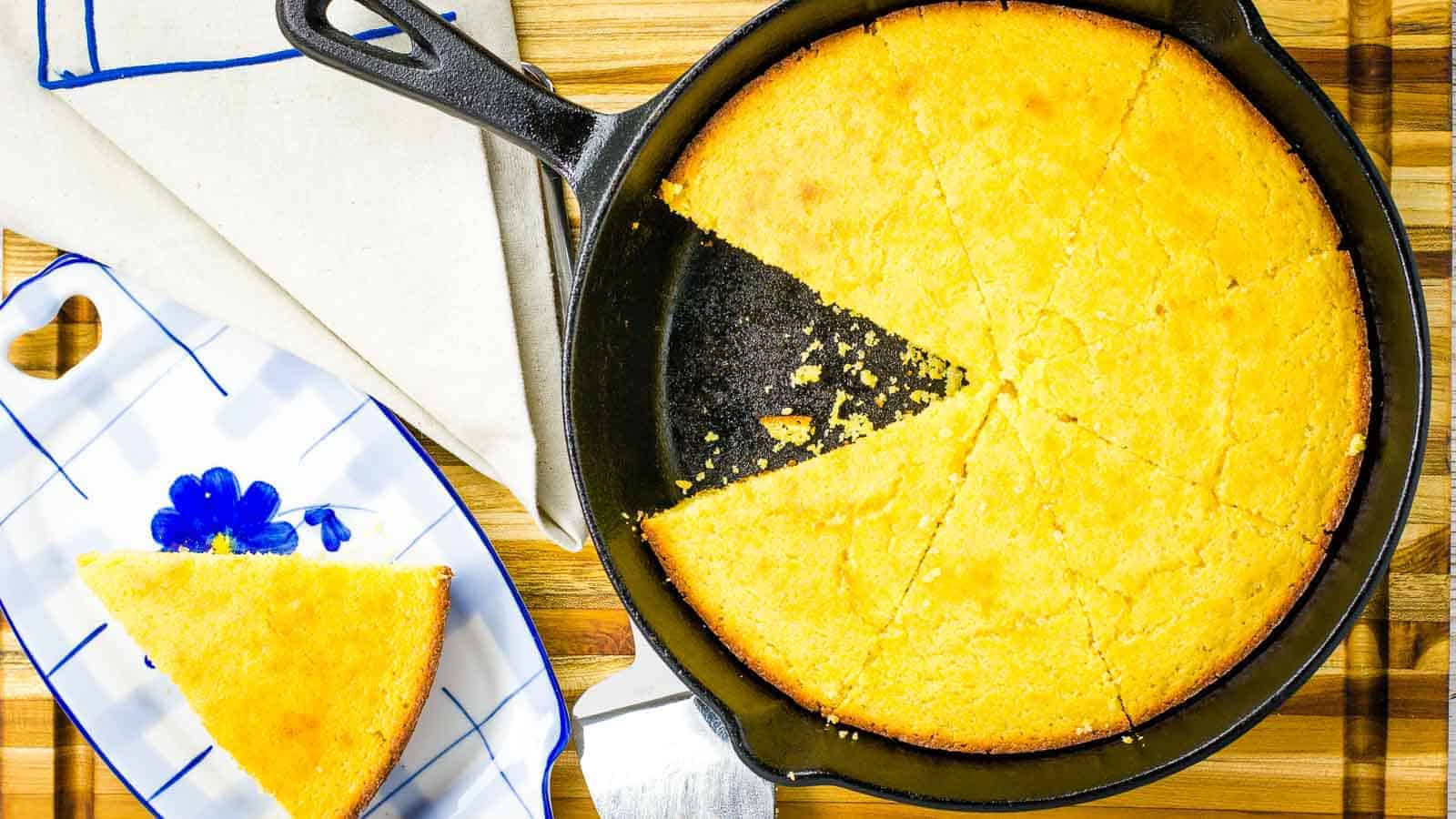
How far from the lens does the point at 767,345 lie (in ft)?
6.89

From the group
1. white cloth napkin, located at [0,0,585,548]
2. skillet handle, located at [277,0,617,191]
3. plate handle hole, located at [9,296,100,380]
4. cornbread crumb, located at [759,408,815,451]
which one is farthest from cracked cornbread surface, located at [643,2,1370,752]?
plate handle hole, located at [9,296,100,380]

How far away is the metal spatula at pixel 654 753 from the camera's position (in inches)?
86.8

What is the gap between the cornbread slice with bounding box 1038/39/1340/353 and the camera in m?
1.81

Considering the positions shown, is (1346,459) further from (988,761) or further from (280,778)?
(280,778)

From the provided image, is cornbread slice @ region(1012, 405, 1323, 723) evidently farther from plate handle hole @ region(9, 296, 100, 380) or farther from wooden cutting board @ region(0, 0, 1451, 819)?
plate handle hole @ region(9, 296, 100, 380)

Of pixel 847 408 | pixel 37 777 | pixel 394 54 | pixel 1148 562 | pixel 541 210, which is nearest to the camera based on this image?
pixel 394 54

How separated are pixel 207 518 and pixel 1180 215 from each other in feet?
6.95

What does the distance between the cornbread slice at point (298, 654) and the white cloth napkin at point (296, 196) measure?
37 cm

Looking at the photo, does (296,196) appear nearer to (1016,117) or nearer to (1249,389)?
(1016,117)

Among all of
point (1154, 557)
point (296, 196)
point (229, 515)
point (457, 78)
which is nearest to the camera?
point (457, 78)

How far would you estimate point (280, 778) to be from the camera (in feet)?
7.27

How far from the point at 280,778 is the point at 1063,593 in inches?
65.5

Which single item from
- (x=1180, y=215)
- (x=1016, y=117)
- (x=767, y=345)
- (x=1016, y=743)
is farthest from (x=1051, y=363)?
(x=1016, y=743)

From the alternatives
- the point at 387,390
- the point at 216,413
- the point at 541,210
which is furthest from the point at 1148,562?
the point at 216,413
